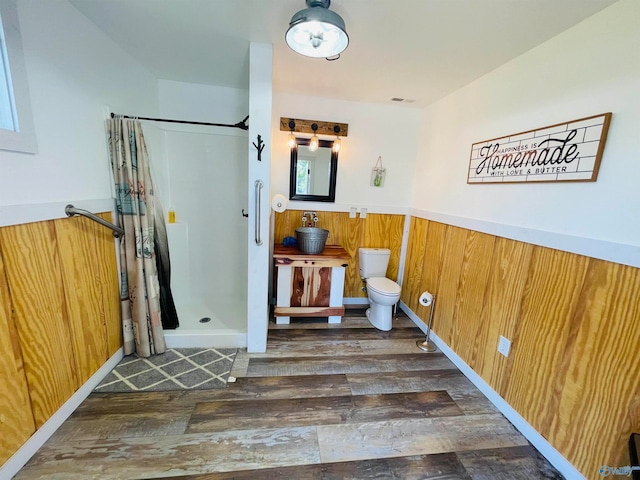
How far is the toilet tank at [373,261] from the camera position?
2.91 m

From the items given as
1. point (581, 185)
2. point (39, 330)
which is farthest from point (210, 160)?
point (581, 185)

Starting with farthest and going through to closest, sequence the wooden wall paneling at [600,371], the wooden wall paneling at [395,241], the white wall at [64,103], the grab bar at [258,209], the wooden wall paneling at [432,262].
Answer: the wooden wall paneling at [395,241], the wooden wall paneling at [432,262], the grab bar at [258,209], the white wall at [64,103], the wooden wall paneling at [600,371]

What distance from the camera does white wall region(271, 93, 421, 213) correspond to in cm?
270

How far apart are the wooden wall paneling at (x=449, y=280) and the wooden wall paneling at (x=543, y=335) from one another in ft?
2.00

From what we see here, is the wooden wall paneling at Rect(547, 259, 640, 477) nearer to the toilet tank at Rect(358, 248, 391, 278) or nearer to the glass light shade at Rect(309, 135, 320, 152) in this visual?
the toilet tank at Rect(358, 248, 391, 278)

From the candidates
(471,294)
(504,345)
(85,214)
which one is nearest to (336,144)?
(471,294)

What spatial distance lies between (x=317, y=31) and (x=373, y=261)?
2.16 m

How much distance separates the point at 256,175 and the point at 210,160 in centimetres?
112

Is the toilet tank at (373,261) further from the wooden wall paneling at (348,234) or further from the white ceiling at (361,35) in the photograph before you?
the white ceiling at (361,35)

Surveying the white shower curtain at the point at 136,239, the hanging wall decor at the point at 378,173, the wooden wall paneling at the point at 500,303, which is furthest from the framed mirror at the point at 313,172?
the wooden wall paneling at the point at 500,303

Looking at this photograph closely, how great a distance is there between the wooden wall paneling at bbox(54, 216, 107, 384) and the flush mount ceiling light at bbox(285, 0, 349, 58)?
1626 mm

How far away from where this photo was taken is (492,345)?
182 cm

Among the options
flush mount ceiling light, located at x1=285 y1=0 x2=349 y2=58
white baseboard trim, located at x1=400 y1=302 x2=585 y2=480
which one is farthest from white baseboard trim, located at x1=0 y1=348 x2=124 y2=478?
white baseboard trim, located at x1=400 y1=302 x2=585 y2=480

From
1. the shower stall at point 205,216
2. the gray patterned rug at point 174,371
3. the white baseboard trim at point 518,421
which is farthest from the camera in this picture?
the shower stall at point 205,216
